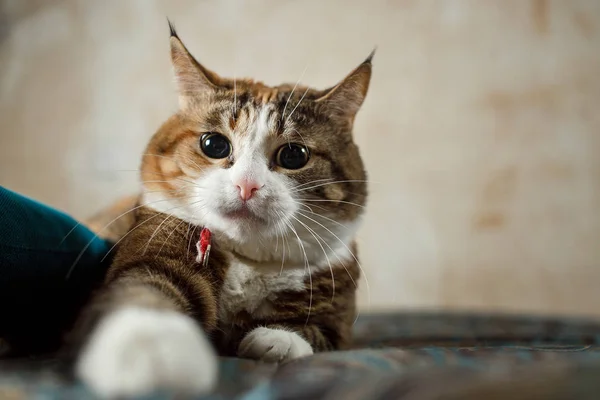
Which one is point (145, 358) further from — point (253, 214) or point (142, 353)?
point (253, 214)

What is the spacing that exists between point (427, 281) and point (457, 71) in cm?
90

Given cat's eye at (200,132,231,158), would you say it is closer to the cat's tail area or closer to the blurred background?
the cat's tail area

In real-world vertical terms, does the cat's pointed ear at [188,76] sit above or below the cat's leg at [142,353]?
above

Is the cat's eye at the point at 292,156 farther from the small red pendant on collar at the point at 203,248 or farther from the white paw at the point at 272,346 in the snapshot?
the white paw at the point at 272,346

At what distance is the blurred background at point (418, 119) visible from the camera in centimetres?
183

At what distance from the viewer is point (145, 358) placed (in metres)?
0.55

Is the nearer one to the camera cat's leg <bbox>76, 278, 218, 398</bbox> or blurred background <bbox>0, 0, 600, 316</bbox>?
cat's leg <bbox>76, 278, 218, 398</bbox>

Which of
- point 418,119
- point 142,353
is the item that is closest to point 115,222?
point 142,353

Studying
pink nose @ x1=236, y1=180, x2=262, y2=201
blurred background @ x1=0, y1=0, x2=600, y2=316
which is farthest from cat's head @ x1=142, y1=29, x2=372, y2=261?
blurred background @ x1=0, y1=0, x2=600, y2=316

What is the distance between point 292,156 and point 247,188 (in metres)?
0.15

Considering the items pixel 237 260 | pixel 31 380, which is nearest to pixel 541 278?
pixel 237 260

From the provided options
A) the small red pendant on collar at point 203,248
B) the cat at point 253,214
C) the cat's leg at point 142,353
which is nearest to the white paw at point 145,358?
the cat's leg at point 142,353

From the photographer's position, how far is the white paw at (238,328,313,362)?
0.81 m

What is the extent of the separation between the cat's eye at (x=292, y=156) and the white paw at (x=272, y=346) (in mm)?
321
